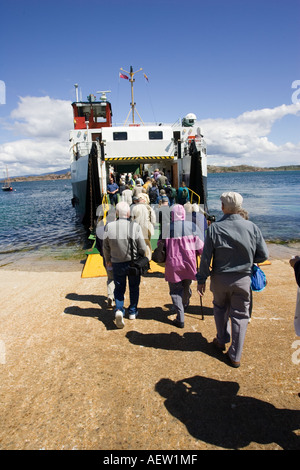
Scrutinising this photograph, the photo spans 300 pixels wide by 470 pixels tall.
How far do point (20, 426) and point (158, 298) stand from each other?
121 inches

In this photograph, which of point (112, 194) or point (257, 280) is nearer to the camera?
point (257, 280)

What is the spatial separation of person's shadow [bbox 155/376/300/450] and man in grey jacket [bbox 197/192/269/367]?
1.69ft

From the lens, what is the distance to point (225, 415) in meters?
2.53

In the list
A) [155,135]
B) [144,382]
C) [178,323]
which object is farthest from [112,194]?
[144,382]

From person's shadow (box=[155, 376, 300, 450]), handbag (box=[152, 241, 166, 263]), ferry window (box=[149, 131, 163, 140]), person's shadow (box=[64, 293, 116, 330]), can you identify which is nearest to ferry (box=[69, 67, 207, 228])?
ferry window (box=[149, 131, 163, 140])

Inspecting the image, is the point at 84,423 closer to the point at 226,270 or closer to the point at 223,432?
the point at 223,432

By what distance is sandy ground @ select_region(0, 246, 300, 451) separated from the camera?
236 centimetres

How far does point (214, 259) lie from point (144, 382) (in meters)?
1.51

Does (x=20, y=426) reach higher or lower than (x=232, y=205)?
lower

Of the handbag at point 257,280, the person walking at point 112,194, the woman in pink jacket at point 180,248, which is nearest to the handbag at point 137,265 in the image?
the woman in pink jacket at point 180,248

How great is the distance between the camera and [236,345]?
3.14 meters

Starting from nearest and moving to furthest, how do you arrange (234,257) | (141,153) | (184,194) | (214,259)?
(234,257), (214,259), (184,194), (141,153)

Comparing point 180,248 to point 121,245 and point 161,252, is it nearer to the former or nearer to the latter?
point 161,252

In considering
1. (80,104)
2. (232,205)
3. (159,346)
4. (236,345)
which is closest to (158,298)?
(159,346)
